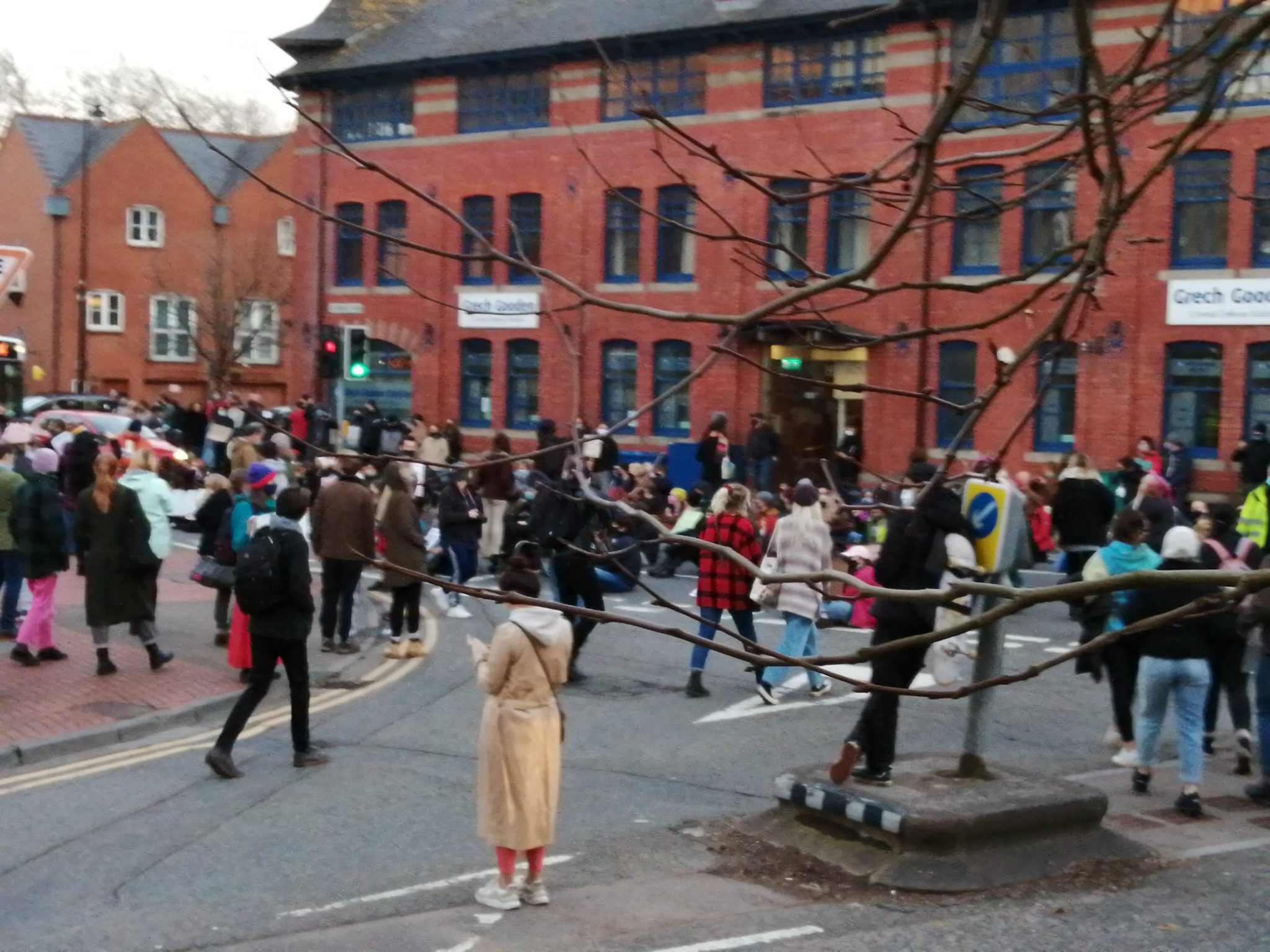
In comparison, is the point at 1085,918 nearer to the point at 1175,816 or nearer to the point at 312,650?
the point at 1175,816

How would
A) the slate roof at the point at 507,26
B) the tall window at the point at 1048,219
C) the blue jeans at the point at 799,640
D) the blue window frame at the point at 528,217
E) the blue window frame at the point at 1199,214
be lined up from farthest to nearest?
the blue window frame at the point at 528,217
the slate roof at the point at 507,26
the tall window at the point at 1048,219
the blue window frame at the point at 1199,214
the blue jeans at the point at 799,640

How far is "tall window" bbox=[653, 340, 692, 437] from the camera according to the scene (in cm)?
3341

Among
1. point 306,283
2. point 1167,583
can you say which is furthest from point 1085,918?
point 306,283

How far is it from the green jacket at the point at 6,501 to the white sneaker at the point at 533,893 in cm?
783

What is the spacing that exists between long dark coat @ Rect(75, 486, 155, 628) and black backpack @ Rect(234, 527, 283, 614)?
310 cm

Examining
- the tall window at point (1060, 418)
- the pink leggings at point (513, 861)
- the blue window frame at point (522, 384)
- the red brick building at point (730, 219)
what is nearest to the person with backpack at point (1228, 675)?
the pink leggings at point (513, 861)

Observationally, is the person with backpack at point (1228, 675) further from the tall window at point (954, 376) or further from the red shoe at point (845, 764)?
the tall window at point (954, 376)

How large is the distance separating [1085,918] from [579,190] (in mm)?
28778

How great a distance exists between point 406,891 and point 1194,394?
22.7 m

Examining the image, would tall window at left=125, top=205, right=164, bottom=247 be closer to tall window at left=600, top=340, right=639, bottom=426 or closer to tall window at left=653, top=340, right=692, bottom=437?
tall window at left=600, top=340, right=639, bottom=426

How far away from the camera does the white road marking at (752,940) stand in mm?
6898

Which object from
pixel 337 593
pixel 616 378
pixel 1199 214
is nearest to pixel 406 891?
pixel 337 593

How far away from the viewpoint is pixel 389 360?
126ft

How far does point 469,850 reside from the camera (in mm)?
8594
